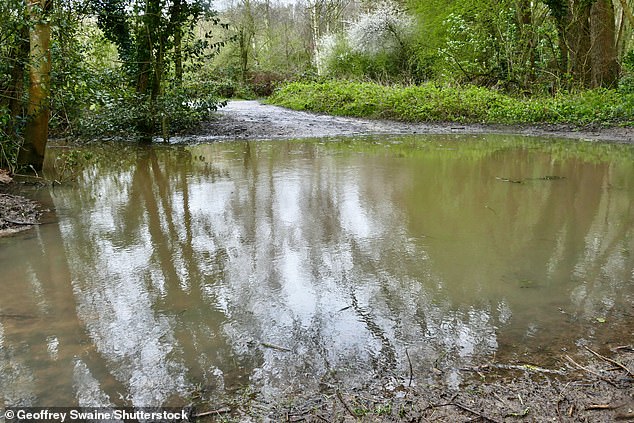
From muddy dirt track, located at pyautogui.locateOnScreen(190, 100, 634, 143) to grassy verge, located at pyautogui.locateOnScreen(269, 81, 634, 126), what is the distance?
0.43m

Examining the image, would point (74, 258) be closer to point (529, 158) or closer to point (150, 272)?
point (150, 272)

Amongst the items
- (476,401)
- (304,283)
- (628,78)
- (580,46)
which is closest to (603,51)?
(580,46)

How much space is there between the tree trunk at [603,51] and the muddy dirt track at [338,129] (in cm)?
282

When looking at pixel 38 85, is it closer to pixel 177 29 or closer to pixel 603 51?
pixel 177 29

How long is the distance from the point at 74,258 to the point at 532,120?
1093cm

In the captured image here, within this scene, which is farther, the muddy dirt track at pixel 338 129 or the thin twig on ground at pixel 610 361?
the muddy dirt track at pixel 338 129

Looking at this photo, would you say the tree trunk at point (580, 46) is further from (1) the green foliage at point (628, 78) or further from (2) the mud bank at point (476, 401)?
(2) the mud bank at point (476, 401)

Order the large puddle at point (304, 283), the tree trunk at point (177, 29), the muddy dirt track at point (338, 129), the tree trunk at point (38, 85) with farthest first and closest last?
the muddy dirt track at point (338, 129)
the tree trunk at point (177, 29)
the tree trunk at point (38, 85)
the large puddle at point (304, 283)

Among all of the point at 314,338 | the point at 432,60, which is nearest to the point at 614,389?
the point at 314,338

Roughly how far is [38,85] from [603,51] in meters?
12.8

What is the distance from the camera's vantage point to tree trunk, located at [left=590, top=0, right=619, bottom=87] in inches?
496

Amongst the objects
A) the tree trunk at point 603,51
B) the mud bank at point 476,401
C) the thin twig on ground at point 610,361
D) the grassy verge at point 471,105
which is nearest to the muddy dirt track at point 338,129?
the grassy verge at point 471,105

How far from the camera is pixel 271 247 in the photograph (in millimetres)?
4129

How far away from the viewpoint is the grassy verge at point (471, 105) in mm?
11203
